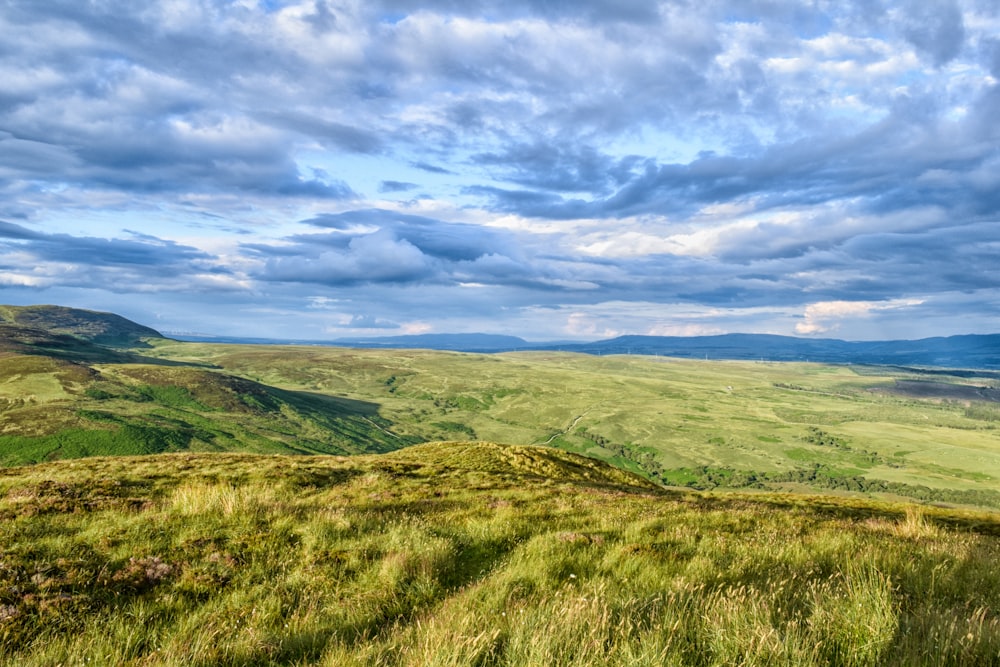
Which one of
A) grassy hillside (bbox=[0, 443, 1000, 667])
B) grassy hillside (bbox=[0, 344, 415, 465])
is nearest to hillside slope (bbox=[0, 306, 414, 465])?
grassy hillside (bbox=[0, 344, 415, 465])

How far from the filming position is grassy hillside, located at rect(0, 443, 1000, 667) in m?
4.88

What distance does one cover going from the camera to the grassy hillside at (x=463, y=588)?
16.0 feet

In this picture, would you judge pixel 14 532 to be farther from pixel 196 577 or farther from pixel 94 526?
pixel 196 577

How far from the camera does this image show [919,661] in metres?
4.54

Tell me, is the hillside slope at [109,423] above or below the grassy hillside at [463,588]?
below

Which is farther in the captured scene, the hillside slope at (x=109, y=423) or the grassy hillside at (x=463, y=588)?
the hillside slope at (x=109, y=423)

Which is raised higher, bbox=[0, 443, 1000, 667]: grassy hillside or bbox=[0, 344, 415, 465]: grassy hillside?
bbox=[0, 443, 1000, 667]: grassy hillside

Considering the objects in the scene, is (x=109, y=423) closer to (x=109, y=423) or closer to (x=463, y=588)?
(x=109, y=423)

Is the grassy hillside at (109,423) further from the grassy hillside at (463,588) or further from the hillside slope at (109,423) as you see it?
the grassy hillside at (463,588)

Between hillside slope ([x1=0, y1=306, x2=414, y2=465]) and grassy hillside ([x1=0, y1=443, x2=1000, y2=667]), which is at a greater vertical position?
grassy hillside ([x1=0, y1=443, x2=1000, y2=667])

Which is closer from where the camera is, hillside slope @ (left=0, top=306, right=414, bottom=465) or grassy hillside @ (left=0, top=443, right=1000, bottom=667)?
grassy hillside @ (left=0, top=443, right=1000, bottom=667)

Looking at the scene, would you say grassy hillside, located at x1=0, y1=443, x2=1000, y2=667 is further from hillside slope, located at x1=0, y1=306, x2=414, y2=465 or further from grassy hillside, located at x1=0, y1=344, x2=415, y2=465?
hillside slope, located at x1=0, y1=306, x2=414, y2=465

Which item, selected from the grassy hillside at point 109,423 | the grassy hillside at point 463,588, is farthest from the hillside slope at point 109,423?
the grassy hillside at point 463,588

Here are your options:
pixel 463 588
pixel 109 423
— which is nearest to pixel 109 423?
pixel 109 423
